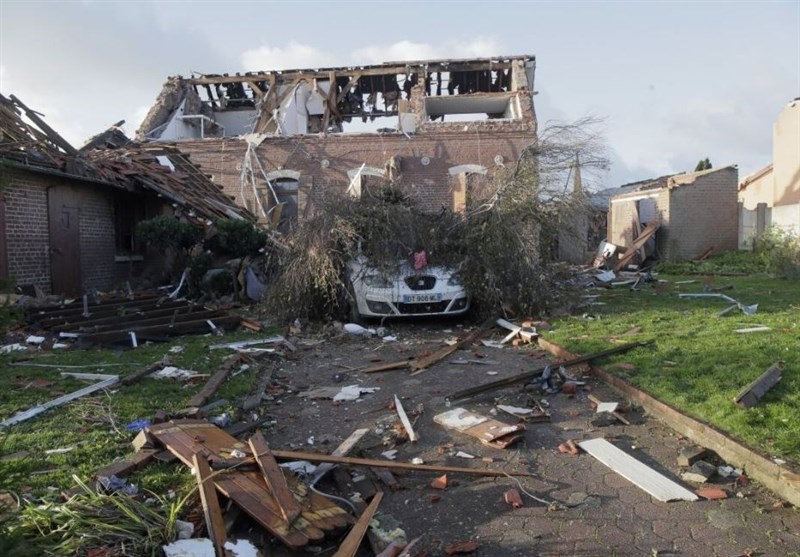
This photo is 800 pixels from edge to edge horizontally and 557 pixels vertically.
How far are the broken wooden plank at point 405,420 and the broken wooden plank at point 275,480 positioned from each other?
1266mm

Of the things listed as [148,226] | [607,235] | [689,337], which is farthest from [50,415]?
[607,235]

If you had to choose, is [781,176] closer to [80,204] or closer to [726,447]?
[726,447]

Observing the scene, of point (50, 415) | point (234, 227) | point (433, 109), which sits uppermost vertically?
point (433, 109)

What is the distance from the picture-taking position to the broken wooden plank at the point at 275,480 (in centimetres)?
324

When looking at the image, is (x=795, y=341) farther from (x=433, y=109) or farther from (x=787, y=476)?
(x=433, y=109)

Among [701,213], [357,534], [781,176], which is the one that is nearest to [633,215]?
[701,213]

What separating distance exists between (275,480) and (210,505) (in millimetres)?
403

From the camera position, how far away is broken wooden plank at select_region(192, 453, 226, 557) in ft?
9.99

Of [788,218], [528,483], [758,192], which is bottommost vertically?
[528,483]

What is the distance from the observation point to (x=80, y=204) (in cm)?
1443

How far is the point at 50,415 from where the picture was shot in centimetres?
533

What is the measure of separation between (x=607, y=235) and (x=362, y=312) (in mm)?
19217

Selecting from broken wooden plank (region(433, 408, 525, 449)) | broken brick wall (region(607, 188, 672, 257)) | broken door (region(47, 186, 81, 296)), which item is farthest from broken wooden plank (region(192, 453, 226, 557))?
broken brick wall (region(607, 188, 672, 257))

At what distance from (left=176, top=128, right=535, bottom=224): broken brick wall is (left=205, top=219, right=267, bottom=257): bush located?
25.1ft
